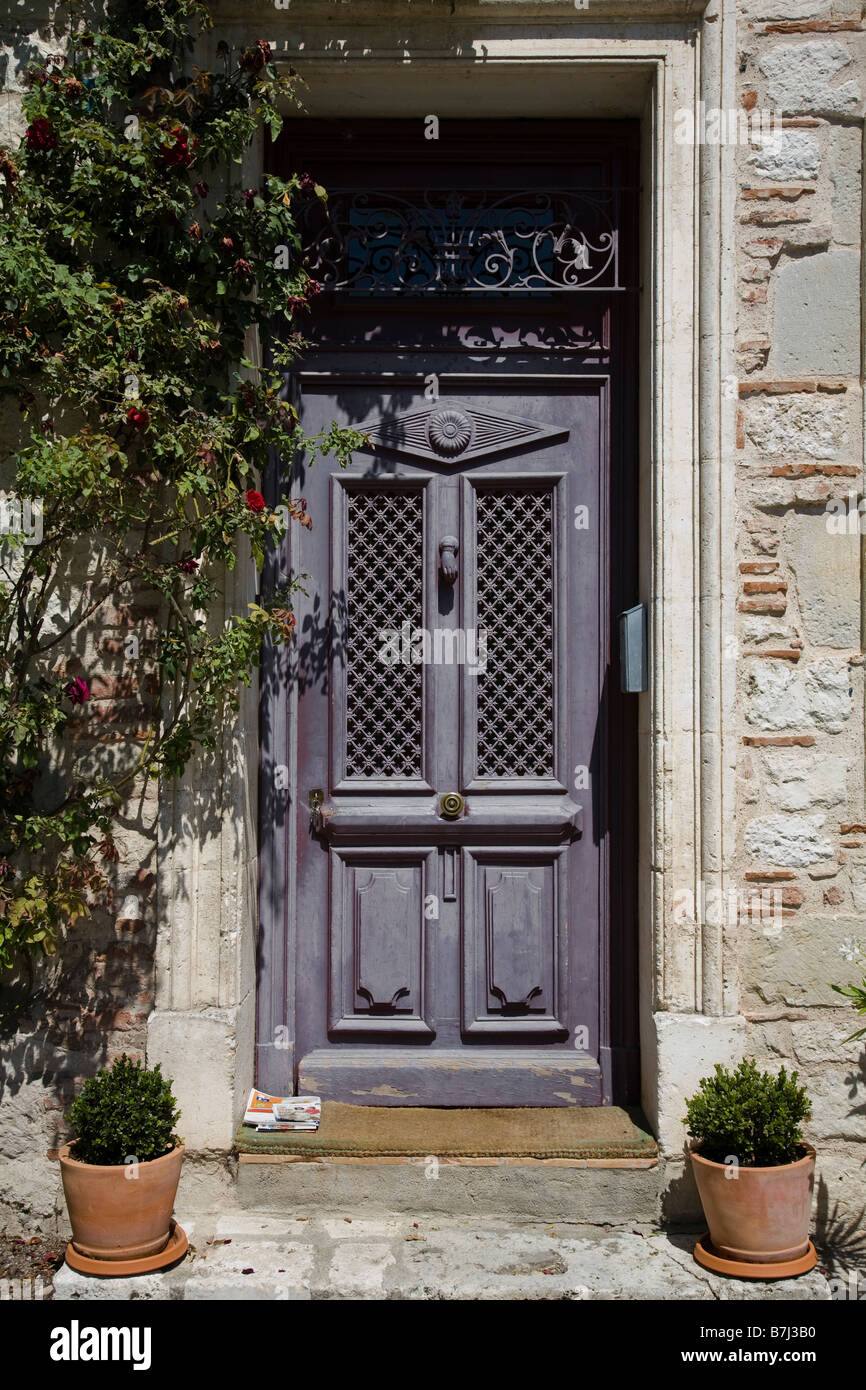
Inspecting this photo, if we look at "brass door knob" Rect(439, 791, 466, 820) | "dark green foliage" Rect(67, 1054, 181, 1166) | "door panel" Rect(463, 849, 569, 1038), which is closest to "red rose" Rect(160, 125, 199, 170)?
"brass door knob" Rect(439, 791, 466, 820)

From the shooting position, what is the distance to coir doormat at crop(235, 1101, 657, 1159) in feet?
12.2

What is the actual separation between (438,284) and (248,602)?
4.32ft

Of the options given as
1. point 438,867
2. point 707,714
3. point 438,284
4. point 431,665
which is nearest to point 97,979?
point 438,867

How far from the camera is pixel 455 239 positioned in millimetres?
4094

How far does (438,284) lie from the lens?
4090mm

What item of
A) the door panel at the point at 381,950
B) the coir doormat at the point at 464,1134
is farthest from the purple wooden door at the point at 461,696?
the coir doormat at the point at 464,1134

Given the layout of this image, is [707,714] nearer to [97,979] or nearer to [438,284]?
[438,284]

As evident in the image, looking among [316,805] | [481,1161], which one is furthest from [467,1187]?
[316,805]

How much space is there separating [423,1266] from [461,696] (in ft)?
5.99

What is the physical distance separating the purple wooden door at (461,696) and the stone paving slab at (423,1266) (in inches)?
22.1

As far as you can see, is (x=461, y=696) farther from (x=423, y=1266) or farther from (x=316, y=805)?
(x=423, y=1266)

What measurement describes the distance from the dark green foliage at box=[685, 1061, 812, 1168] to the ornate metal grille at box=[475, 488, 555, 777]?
1228 mm

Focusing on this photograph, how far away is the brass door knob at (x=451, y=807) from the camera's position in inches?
161
